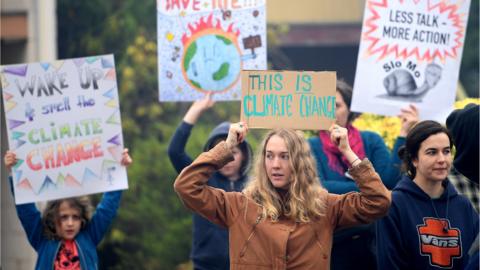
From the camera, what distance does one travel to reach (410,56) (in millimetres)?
7398

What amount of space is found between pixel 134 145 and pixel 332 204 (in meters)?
7.56

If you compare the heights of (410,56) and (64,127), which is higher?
(410,56)

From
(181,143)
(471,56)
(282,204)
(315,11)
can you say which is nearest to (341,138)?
(282,204)

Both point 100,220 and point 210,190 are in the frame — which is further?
point 100,220

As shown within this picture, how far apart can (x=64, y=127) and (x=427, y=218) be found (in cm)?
264

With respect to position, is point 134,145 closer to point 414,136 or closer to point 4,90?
point 4,90

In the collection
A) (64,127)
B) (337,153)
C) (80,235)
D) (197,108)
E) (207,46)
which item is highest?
(207,46)

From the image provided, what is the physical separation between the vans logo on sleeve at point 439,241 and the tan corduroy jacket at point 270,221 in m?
0.45

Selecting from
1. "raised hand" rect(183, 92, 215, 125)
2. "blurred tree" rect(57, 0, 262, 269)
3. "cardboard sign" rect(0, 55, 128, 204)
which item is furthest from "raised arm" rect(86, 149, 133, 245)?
"blurred tree" rect(57, 0, 262, 269)

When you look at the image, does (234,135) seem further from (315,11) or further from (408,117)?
(315,11)

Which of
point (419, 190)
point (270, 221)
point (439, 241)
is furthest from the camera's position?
point (419, 190)

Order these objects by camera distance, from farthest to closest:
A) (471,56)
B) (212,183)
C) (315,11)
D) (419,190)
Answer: (315,11)
(471,56)
(212,183)
(419,190)

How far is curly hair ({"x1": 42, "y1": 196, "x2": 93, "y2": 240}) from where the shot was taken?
719 cm

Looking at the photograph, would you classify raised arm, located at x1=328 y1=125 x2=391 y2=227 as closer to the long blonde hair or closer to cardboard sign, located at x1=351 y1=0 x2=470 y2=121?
the long blonde hair
